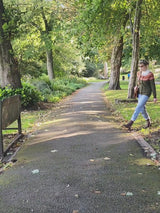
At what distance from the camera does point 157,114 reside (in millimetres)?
10688

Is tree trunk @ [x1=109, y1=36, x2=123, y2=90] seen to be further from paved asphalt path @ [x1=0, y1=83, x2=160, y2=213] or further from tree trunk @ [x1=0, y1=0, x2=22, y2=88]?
paved asphalt path @ [x1=0, y1=83, x2=160, y2=213]

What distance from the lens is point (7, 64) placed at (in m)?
13.1

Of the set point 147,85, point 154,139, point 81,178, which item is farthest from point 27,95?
point 81,178

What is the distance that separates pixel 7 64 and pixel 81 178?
10.0 metres

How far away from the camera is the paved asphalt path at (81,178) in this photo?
3455 mm

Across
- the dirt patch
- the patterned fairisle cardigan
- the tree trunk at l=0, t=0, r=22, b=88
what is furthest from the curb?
the tree trunk at l=0, t=0, r=22, b=88

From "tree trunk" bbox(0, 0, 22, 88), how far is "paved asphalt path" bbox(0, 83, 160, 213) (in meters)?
6.77

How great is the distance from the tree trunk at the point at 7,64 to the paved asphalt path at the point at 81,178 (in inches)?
266

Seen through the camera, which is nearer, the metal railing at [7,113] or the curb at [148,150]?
the curb at [148,150]

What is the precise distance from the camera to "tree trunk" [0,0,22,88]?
12.8 metres

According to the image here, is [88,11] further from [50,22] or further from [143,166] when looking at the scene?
[50,22]

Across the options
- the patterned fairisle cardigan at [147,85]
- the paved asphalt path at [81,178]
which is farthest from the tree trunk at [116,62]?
the paved asphalt path at [81,178]

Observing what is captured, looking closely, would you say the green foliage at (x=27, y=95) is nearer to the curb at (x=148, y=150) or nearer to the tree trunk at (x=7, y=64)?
the tree trunk at (x=7, y=64)

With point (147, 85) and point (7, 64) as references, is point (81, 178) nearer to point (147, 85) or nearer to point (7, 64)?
point (147, 85)
